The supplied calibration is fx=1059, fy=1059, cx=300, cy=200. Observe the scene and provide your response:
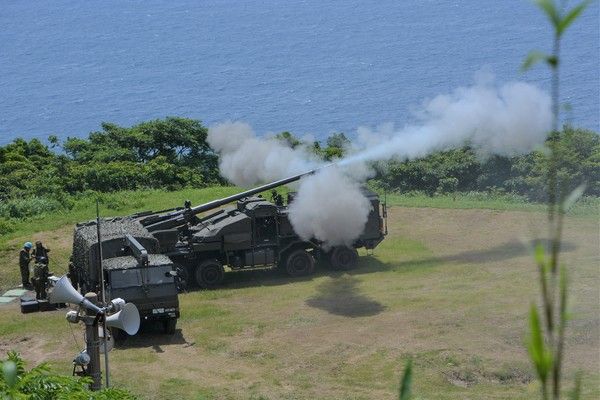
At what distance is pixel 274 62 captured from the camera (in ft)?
316

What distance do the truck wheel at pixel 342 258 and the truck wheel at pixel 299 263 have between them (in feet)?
1.67

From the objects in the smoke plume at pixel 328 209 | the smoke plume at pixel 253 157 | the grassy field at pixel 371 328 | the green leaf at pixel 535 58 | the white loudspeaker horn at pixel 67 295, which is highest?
the smoke plume at pixel 253 157

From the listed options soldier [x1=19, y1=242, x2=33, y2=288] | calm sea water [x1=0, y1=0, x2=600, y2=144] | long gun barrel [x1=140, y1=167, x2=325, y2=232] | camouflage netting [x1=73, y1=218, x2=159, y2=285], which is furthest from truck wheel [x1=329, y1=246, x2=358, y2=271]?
calm sea water [x1=0, y1=0, x2=600, y2=144]

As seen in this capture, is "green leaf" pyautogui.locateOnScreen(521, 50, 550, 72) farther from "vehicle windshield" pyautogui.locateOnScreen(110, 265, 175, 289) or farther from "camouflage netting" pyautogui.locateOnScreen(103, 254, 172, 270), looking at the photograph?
"camouflage netting" pyautogui.locateOnScreen(103, 254, 172, 270)

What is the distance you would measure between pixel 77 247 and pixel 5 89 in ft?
255

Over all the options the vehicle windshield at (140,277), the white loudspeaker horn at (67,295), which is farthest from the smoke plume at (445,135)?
the white loudspeaker horn at (67,295)

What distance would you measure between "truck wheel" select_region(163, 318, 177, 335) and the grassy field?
0.18 meters

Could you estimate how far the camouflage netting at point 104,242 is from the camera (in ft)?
67.8

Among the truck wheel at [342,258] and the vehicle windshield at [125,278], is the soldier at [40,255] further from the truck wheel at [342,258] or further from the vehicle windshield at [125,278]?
the truck wheel at [342,258]

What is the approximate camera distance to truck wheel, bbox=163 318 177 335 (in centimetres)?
1897

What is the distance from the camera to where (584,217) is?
1060 inches

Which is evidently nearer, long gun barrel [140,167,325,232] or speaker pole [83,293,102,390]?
speaker pole [83,293,102,390]

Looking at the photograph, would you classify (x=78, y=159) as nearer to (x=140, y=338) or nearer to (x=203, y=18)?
(x=140, y=338)

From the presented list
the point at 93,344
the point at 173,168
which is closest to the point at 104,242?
the point at 93,344
